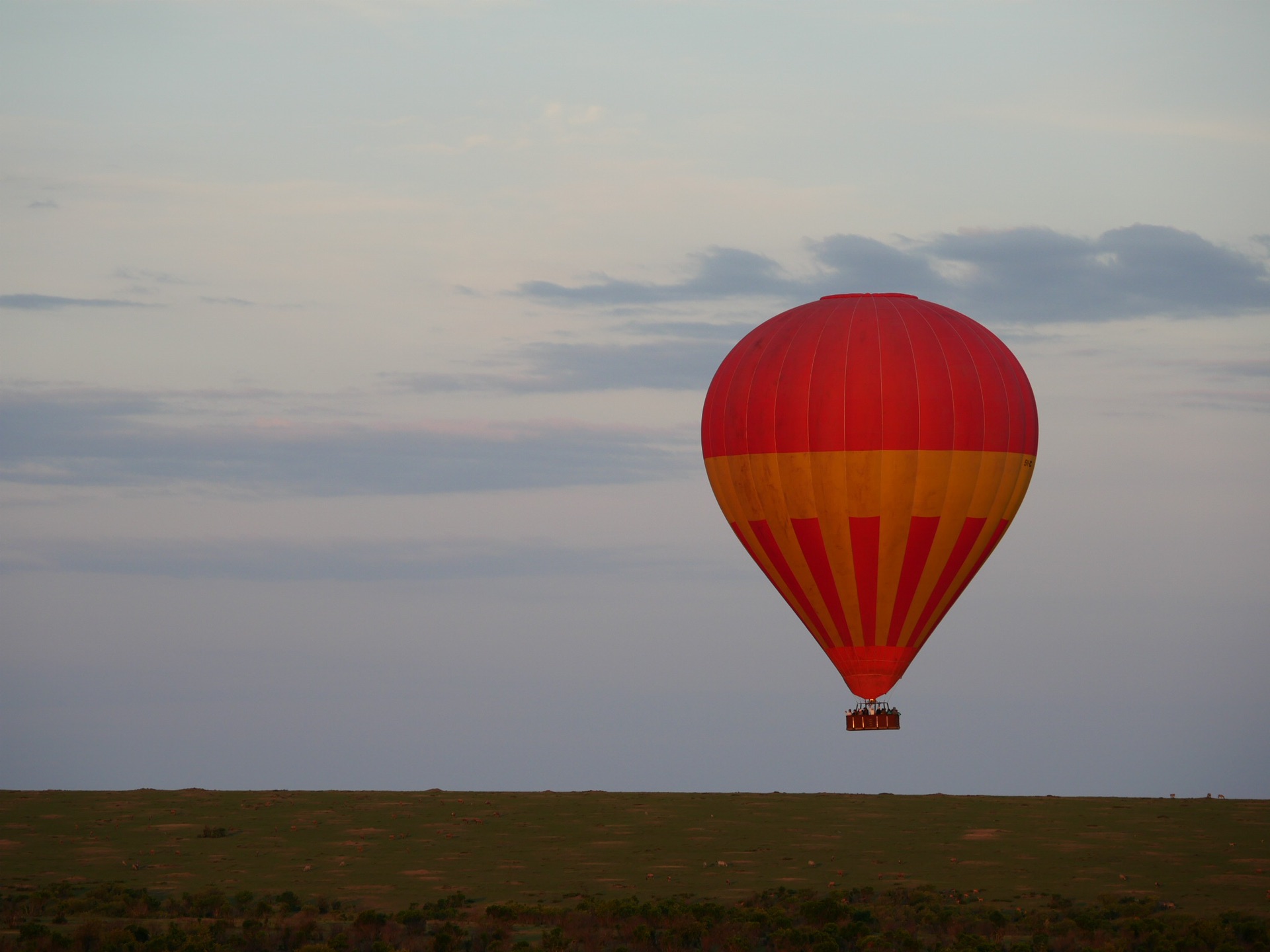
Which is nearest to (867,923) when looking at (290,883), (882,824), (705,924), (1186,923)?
(705,924)

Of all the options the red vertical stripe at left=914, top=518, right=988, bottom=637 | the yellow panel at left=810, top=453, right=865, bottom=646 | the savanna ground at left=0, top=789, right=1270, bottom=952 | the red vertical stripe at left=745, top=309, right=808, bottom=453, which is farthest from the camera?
the red vertical stripe at left=914, top=518, right=988, bottom=637

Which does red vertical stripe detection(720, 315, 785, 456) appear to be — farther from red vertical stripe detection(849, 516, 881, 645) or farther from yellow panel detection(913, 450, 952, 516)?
yellow panel detection(913, 450, 952, 516)

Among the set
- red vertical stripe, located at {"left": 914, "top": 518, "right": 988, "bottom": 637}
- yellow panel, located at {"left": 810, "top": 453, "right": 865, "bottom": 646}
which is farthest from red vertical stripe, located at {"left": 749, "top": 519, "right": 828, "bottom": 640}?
red vertical stripe, located at {"left": 914, "top": 518, "right": 988, "bottom": 637}

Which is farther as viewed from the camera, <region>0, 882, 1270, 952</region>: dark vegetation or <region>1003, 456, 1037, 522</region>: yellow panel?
<region>1003, 456, 1037, 522</region>: yellow panel

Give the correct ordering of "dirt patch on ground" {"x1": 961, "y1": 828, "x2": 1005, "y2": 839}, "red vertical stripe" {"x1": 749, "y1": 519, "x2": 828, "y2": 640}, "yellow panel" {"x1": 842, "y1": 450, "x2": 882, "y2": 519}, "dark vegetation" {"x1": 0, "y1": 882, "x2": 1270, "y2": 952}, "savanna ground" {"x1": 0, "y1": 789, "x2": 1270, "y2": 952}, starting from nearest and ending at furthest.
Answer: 1. "dark vegetation" {"x1": 0, "y1": 882, "x2": 1270, "y2": 952}
2. "savanna ground" {"x1": 0, "y1": 789, "x2": 1270, "y2": 952}
3. "dirt patch on ground" {"x1": 961, "y1": 828, "x2": 1005, "y2": 839}
4. "yellow panel" {"x1": 842, "y1": 450, "x2": 882, "y2": 519}
5. "red vertical stripe" {"x1": 749, "y1": 519, "x2": 828, "y2": 640}

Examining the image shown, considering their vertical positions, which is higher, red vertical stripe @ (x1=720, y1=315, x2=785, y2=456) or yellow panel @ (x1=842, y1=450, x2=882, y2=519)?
red vertical stripe @ (x1=720, y1=315, x2=785, y2=456)

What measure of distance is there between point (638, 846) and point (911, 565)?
34.0 feet

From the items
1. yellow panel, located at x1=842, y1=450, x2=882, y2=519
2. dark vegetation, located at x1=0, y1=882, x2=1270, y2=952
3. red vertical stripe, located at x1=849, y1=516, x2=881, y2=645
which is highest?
yellow panel, located at x1=842, y1=450, x2=882, y2=519

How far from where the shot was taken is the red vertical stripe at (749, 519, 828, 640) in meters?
51.6

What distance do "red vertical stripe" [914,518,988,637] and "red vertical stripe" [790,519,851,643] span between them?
6.66 feet

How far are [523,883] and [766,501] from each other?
41.9ft

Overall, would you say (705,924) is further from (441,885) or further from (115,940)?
(115,940)

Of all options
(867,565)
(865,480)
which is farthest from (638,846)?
(865,480)

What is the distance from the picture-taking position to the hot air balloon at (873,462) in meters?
50.0
